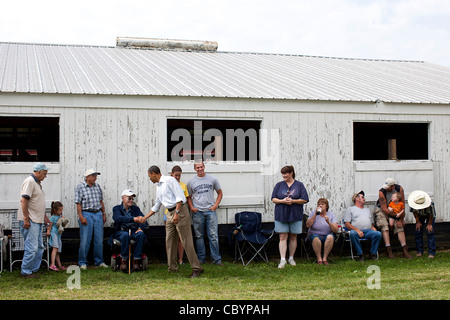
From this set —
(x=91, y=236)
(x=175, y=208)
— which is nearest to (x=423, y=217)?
(x=175, y=208)

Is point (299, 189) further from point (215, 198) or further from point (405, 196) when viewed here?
point (405, 196)

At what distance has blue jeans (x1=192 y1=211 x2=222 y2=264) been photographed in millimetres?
9523

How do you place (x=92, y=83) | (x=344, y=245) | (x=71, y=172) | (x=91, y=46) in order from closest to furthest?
(x=71, y=172)
(x=92, y=83)
(x=344, y=245)
(x=91, y=46)

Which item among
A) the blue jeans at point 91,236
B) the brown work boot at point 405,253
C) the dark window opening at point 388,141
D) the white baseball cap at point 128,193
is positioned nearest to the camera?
the white baseball cap at point 128,193

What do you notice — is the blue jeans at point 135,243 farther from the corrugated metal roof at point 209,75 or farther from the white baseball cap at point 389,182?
the white baseball cap at point 389,182

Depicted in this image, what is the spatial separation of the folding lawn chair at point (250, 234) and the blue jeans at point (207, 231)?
362 millimetres

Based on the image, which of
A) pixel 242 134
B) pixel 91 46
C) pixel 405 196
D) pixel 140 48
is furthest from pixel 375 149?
pixel 91 46

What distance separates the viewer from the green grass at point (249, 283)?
23.0 feet

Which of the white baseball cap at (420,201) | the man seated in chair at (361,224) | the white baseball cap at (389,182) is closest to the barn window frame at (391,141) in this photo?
the white baseball cap at (389,182)

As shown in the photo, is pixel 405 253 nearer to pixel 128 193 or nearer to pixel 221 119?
pixel 221 119

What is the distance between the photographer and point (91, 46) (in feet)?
48.2

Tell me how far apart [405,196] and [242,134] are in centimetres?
337

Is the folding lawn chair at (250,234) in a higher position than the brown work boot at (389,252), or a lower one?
higher

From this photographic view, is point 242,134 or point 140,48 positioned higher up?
point 140,48
